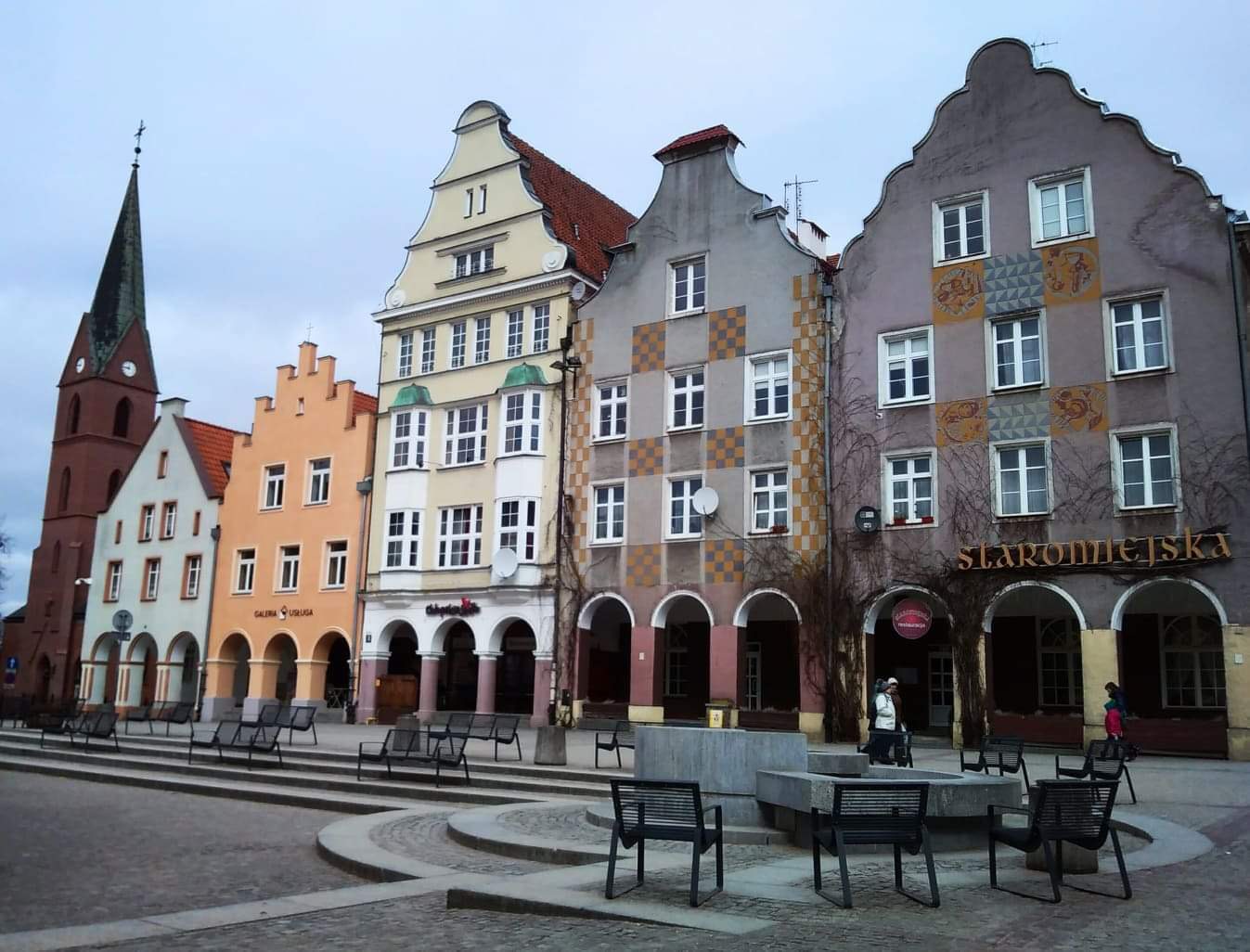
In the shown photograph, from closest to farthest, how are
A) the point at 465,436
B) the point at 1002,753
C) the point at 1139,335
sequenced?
the point at 1002,753
the point at 1139,335
the point at 465,436

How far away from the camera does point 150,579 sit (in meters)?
44.9

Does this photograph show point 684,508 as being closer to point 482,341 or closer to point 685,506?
point 685,506

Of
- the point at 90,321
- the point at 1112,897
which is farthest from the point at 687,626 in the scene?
the point at 90,321

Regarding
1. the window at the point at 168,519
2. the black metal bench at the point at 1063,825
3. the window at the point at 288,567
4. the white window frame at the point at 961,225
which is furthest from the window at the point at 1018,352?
the window at the point at 168,519

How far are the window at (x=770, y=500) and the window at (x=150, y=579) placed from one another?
25.9 m

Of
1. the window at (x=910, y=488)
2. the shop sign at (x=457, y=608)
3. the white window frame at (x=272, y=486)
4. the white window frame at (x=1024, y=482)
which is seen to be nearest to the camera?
the white window frame at (x=1024, y=482)

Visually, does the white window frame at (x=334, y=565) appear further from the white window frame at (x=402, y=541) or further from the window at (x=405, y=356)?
the window at (x=405, y=356)

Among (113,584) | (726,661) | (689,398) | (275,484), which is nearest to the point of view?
(726,661)

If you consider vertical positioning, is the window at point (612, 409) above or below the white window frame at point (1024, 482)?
above


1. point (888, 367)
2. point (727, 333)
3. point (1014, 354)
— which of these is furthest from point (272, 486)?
point (1014, 354)

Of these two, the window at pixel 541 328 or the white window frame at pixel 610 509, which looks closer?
the white window frame at pixel 610 509

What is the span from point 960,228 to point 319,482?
2279 cm

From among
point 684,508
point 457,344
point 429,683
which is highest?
point 457,344

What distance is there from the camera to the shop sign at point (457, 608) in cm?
3434
